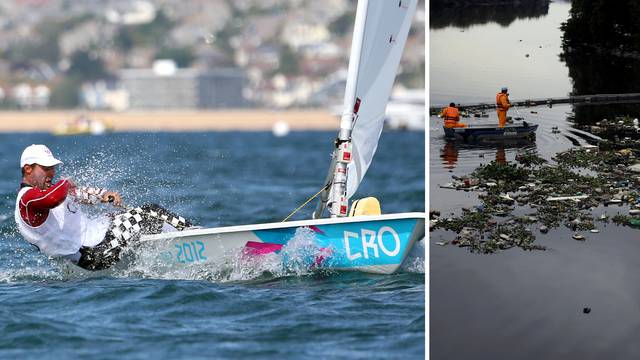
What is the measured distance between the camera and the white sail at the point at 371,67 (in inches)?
467

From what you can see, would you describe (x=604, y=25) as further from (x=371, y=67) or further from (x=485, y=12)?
(x=371, y=67)

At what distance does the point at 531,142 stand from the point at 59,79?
455ft

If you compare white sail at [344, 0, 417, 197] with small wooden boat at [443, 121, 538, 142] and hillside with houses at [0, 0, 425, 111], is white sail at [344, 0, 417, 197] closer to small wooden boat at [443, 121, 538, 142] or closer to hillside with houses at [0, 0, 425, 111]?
small wooden boat at [443, 121, 538, 142]

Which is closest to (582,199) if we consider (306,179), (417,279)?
(417,279)

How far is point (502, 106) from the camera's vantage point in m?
18.3

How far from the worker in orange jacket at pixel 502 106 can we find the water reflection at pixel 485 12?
34.3 feet

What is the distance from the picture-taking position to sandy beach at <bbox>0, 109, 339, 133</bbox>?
125 metres

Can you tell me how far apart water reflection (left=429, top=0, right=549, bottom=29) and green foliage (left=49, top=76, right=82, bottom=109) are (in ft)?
371

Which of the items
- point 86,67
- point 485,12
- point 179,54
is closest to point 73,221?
point 485,12

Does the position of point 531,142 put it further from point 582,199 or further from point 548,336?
point 548,336

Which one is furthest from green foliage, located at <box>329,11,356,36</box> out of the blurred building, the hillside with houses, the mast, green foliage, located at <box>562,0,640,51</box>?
the mast

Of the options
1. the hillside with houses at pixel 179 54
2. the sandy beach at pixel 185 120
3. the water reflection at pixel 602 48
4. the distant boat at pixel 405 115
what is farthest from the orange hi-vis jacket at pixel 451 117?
the hillside with houses at pixel 179 54

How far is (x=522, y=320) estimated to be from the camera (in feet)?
31.8

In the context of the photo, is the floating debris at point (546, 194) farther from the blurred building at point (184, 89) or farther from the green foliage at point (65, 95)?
the green foliage at point (65, 95)
